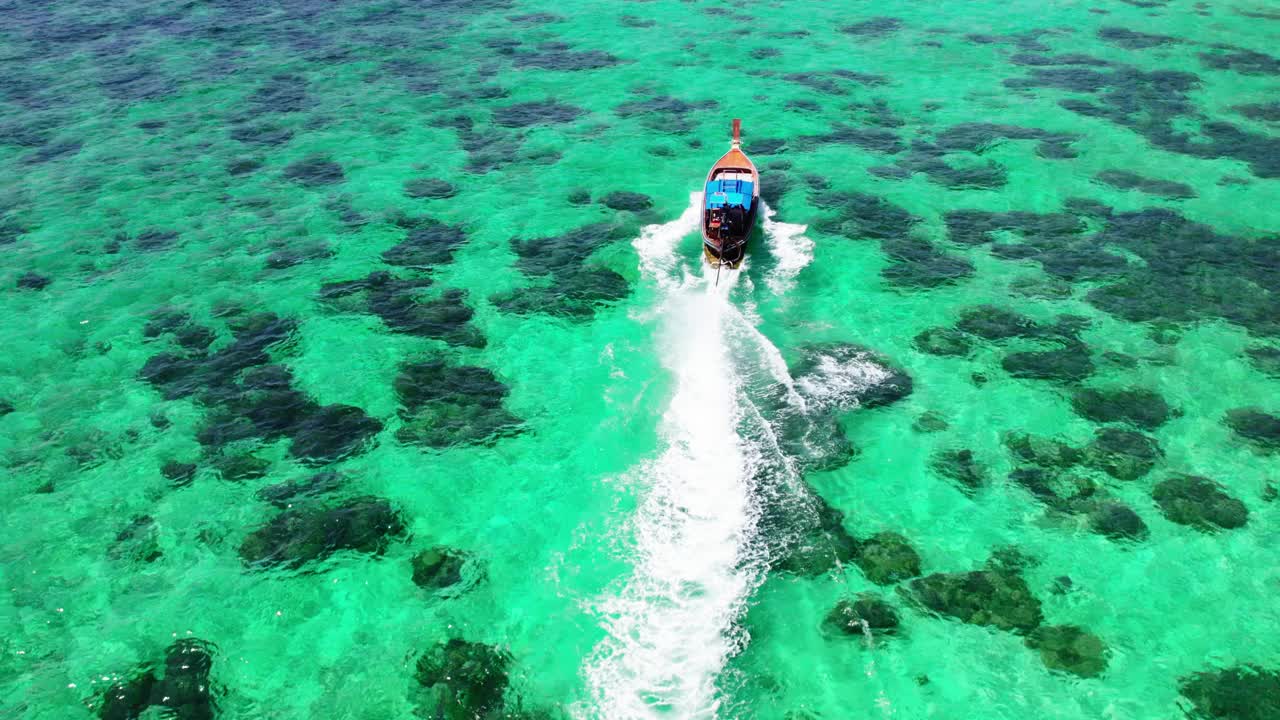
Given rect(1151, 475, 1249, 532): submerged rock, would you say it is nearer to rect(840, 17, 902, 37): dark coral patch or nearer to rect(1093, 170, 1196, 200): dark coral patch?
rect(1093, 170, 1196, 200): dark coral patch

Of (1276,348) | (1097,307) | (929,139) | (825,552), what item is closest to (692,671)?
(825,552)

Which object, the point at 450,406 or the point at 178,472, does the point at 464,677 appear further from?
the point at 178,472

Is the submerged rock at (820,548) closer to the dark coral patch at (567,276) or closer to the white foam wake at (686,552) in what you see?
the white foam wake at (686,552)

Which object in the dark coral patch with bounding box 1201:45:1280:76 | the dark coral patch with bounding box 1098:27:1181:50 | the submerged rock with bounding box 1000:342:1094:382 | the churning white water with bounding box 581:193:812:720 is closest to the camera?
the churning white water with bounding box 581:193:812:720

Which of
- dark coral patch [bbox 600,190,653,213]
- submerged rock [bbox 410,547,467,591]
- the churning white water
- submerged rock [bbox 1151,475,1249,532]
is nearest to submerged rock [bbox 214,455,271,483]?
submerged rock [bbox 410,547,467,591]

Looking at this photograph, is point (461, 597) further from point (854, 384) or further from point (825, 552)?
point (854, 384)

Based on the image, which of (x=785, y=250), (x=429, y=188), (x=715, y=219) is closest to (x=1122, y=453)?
(x=785, y=250)

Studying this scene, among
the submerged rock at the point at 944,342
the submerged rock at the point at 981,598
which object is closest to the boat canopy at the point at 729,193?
the submerged rock at the point at 944,342
